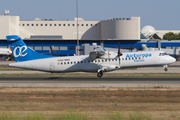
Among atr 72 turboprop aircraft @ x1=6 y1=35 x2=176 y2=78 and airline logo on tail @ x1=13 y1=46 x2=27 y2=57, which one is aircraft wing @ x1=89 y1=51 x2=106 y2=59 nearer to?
atr 72 turboprop aircraft @ x1=6 y1=35 x2=176 y2=78

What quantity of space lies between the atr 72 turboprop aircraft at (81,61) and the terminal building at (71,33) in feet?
253

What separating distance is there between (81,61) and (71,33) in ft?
337

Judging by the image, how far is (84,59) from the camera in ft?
124

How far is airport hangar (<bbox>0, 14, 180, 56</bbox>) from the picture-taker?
118 metres

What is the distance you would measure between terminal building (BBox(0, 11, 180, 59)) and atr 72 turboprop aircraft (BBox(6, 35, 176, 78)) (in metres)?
77.1

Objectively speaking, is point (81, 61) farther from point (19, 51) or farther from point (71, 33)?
point (71, 33)

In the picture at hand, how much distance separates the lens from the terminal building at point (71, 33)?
118m

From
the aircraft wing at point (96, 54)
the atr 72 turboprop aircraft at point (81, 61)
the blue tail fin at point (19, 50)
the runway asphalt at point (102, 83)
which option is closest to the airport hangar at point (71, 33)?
the atr 72 turboprop aircraft at point (81, 61)

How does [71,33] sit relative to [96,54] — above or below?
above

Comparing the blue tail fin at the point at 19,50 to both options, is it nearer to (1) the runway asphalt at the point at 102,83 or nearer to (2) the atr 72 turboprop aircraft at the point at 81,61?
(2) the atr 72 turboprop aircraft at the point at 81,61

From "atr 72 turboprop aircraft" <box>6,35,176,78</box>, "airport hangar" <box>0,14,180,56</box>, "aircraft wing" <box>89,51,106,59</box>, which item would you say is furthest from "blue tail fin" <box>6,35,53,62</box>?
"airport hangar" <box>0,14,180,56</box>

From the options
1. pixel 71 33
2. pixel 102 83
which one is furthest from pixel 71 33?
pixel 102 83

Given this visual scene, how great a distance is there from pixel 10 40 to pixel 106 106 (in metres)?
→ 21.7

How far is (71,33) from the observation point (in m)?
139
